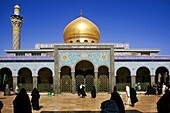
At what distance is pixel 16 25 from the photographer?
27.1 metres

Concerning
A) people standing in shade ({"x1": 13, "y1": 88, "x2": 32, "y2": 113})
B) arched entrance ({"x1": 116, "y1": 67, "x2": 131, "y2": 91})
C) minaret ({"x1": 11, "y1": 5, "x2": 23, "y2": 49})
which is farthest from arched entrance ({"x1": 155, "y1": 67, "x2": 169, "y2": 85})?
people standing in shade ({"x1": 13, "y1": 88, "x2": 32, "y2": 113})

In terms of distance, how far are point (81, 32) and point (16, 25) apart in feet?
26.5

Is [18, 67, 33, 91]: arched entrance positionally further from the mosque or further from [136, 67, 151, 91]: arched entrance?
[136, 67, 151, 91]: arched entrance

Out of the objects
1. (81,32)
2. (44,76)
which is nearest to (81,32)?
(81,32)

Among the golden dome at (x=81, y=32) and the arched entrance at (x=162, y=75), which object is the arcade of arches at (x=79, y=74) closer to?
the arched entrance at (x=162, y=75)

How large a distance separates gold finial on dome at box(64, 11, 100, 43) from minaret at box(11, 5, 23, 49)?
5685mm

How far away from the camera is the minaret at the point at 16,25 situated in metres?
26.3

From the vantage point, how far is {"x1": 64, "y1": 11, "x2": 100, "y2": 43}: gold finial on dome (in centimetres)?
2566

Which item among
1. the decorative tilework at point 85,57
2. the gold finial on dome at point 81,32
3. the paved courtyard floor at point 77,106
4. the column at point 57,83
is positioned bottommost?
the paved courtyard floor at point 77,106

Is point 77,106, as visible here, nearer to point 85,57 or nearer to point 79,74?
point 85,57

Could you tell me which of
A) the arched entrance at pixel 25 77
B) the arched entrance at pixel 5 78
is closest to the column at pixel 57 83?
the arched entrance at pixel 25 77

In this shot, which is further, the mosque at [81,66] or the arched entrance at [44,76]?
the arched entrance at [44,76]

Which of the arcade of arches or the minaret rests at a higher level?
the minaret

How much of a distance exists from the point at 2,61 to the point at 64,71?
5891mm
